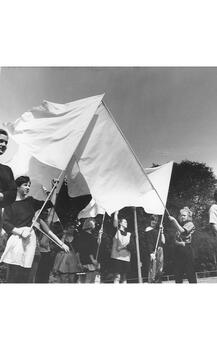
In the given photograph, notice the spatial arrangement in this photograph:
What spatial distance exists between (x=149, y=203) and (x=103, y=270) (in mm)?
1447

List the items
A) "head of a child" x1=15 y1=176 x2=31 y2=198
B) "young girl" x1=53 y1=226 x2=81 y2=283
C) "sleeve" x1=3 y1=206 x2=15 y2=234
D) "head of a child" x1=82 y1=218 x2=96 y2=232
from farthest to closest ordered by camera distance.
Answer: "head of a child" x1=15 y1=176 x2=31 y2=198, "head of a child" x1=82 y1=218 x2=96 y2=232, "sleeve" x1=3 y1=206 x2=15 y2=234, "young girl" x1=53 y1=226 x2=81 y2=283

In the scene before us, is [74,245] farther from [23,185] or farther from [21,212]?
[23,185]

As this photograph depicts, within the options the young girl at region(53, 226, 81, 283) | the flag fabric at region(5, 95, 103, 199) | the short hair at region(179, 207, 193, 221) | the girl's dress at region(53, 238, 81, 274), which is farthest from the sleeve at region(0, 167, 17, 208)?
the short hair at region(179, 207, 193, 221)

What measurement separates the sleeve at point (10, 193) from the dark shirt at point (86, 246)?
145 centimetres

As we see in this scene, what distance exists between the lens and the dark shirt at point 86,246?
6.33m

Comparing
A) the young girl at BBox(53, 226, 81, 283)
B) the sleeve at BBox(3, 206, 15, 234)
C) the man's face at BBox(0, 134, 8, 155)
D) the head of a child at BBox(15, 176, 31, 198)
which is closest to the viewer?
the young girl at BBox(53, 226, 81, 283)

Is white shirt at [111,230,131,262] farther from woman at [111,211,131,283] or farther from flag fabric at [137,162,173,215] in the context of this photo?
flag fabric at [137,162,173,215]

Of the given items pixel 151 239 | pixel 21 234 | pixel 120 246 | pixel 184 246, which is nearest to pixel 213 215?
pixel 184 246

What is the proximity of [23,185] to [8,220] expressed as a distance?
0.70m

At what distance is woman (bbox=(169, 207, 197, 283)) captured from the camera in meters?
6.20

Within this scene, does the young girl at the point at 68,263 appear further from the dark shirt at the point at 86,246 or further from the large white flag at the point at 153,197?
the large white flag at the point at 153,197

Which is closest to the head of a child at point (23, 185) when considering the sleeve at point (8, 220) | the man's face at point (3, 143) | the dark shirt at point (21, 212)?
the dark shirt at point (21, 212)

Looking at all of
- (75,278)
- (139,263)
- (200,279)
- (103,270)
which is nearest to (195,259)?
(200,279)

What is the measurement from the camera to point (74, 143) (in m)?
6.62
